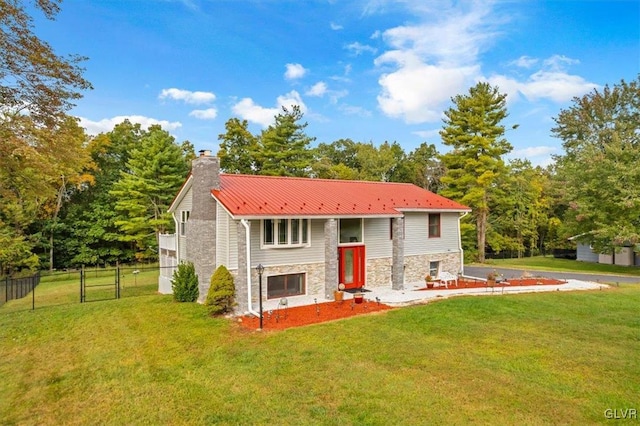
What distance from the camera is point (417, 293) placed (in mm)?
14680

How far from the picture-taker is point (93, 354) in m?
9.06

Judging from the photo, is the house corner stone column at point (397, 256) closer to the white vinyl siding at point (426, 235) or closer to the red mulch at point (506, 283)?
the white vinyl siding at point (426, 235)

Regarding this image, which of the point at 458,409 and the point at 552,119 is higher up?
the point at 552,119

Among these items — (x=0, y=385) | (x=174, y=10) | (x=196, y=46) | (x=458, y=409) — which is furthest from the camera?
(x=196, y=46)

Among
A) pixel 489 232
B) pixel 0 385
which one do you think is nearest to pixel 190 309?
pixel 0 385

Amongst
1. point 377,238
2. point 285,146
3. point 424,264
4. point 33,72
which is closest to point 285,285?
point 377,238

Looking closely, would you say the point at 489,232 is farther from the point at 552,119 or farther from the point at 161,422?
the point at 161,422

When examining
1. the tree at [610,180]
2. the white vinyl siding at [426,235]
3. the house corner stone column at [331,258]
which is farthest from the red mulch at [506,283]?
the tree at [610,180]

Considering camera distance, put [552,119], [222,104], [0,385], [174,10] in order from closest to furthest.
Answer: [0,385], [174,10], [222,104], [552,119]

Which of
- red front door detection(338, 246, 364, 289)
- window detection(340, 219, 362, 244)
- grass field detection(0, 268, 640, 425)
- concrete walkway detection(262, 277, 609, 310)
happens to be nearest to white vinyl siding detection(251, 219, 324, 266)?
red front door detection(338, 246, 364, 289)

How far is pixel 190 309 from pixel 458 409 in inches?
370

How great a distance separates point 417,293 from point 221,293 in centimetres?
786

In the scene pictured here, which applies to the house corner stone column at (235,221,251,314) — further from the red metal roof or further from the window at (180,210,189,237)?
the window at (180,210,189,237)

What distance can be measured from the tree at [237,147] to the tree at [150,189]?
14.6ft
